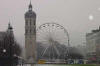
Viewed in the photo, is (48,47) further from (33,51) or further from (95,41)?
(33,51)

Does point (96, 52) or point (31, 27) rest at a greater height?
point (31, 27)

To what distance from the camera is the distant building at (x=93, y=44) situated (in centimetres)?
9529

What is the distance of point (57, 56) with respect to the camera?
3556 inches

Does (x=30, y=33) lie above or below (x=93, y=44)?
above

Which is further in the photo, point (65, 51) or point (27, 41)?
point (27, 41)

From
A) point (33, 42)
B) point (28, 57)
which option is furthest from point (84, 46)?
point (33, 42)

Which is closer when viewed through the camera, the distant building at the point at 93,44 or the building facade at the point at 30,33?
the distant building at the point at 93,44

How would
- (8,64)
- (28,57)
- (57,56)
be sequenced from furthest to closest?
(28,57) < (57,56) < (8,64)

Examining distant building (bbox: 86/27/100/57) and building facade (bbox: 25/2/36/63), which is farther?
building facade (bbox: 25/2/36/63)

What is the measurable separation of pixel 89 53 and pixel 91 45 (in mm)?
6414

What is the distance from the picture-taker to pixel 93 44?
10119 cm

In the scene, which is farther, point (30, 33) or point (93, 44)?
point (30, 33)

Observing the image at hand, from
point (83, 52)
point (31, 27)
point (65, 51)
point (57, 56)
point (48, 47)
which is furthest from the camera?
point (31, 27)

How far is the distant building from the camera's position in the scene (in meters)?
95.3
